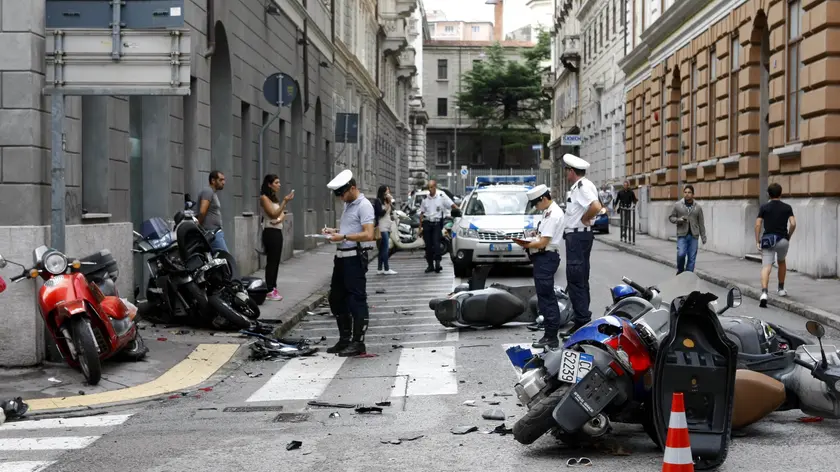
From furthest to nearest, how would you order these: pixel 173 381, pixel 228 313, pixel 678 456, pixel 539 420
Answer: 1. pixel 228 313
2. pixel 173 381
3. pixel 539 420
4. pixel 678 456

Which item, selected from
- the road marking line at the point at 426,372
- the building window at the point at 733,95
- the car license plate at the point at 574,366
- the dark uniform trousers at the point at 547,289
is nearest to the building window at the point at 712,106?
the building window at the point at 733,95

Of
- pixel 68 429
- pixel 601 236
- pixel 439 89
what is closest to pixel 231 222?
pixel 68 429

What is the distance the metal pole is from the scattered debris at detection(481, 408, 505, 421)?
173 inches

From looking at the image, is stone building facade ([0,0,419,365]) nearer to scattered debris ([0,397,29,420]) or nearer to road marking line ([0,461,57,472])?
scattered debris ([0,397,29,420])

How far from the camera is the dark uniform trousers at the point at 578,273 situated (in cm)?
1155

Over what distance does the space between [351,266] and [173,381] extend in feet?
7.70

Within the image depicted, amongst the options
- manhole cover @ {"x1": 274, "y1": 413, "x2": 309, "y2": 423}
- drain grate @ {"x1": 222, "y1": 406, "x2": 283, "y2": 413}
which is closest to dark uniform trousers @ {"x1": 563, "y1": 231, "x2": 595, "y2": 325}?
drain grate @ {"x1": 222, "y1": 406, "x2": 283, "y2": 413}

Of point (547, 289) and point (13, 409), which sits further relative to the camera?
point (547, 289)

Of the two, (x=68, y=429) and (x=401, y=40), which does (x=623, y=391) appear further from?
(x=401, y=40)

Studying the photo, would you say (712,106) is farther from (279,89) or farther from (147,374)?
(147,374)

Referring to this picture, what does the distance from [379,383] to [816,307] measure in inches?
299

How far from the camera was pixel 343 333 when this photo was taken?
38.6 ft

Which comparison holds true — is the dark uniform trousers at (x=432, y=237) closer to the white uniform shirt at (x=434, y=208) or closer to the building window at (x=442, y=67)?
the white uniform shirt at (x=434, y=208)

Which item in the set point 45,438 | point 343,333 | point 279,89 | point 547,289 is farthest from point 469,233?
point 45,438
